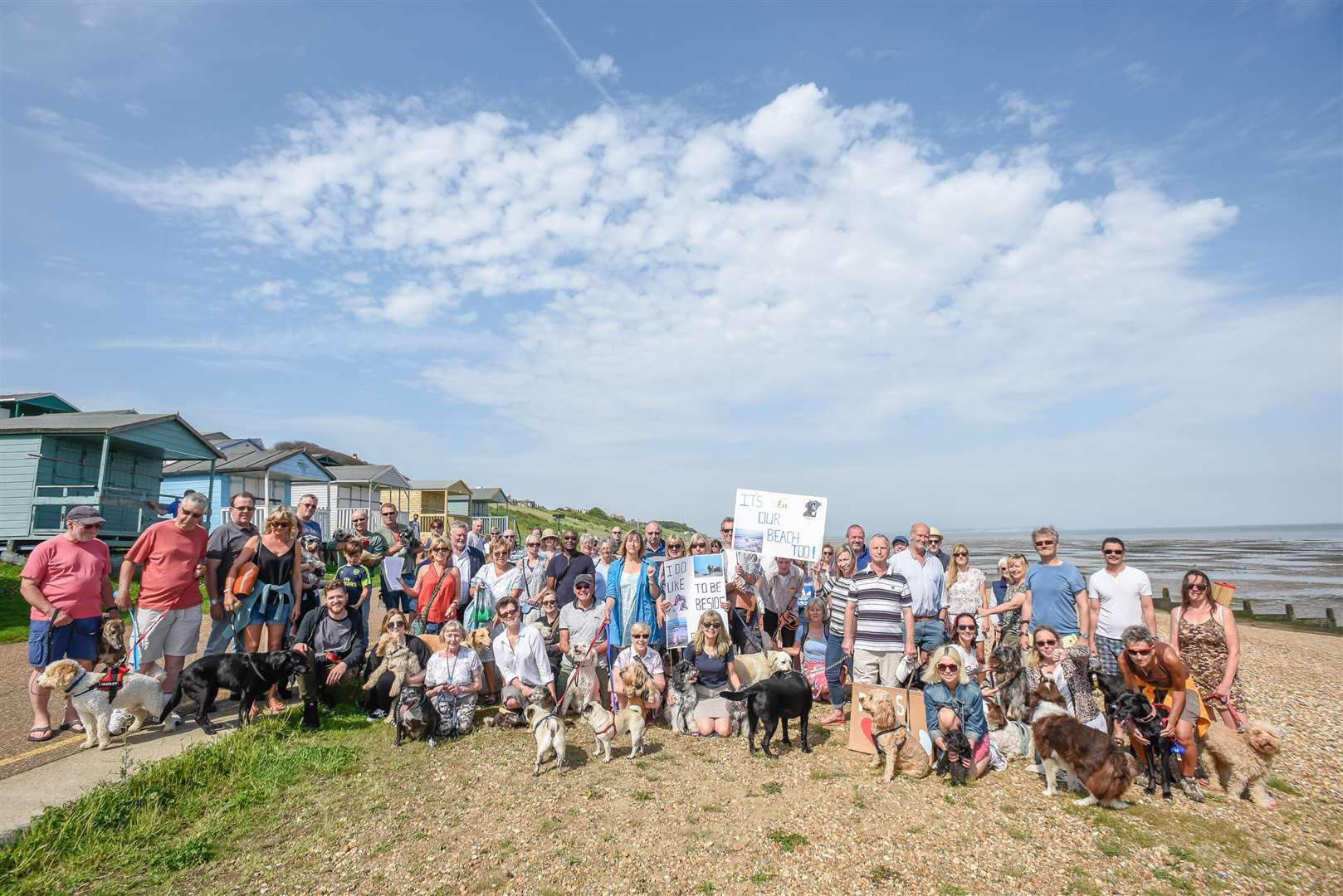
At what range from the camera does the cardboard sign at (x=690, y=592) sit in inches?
301

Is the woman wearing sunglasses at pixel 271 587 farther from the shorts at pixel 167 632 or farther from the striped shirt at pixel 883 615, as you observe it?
the striped shirt at pixel 883 615

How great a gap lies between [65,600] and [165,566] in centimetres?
77

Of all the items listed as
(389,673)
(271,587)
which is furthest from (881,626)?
(271,587)

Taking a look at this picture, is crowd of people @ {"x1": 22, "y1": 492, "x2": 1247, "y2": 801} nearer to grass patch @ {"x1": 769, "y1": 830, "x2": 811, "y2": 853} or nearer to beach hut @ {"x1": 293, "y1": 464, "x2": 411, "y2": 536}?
grass patch @ {"x1": 769, "y1": 830, "x2": 811, "y2": 853}

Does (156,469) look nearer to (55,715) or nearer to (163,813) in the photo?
(55,715)

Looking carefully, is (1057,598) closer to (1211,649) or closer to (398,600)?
(1211,649)

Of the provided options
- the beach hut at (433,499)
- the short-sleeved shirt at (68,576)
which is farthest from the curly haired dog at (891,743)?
the beach hut at (433,499)

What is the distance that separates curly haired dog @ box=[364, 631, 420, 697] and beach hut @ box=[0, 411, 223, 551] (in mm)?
14012

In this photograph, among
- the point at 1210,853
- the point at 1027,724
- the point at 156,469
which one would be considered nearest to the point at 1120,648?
the point at 1027,724

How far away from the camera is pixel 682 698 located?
6.87 m

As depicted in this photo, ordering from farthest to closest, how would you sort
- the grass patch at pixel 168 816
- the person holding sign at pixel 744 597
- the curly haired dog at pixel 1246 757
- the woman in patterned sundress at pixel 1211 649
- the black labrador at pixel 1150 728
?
the person holding sign at pixel 744 597 < the woman in patterned sundress at pixel 1211 649 < the black labrador at pixel 1150 728 < the curly haired dog at pixel 1246 757 < the grass patch at pixel 168 816

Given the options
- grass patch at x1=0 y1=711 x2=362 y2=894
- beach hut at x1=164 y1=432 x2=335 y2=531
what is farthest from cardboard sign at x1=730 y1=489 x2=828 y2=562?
beach hut at x1=164 y1=432 x2=335 y2=531

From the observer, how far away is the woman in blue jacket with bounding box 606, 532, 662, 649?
7.49 m

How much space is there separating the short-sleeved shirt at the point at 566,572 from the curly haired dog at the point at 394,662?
1.79 meters
